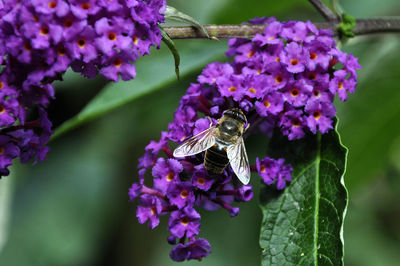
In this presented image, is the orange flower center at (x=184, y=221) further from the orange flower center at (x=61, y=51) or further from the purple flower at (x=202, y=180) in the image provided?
the orange flower center at (x=61, y=51)

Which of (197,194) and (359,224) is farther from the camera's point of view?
(359,224)

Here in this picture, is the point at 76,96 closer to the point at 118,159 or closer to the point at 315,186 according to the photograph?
the point at 118,159

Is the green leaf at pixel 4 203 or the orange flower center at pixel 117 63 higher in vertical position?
the orange flower center at pixel 117 63

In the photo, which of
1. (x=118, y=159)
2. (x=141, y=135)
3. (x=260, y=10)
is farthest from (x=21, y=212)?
(x=260, y=10)

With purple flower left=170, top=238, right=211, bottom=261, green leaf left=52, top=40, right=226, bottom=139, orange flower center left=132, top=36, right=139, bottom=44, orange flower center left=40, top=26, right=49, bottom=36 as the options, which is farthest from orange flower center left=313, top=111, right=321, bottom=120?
orange flower center left=40, top=26, right=49, bottom=36

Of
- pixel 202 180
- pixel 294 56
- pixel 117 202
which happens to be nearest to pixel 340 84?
pixel 294 56

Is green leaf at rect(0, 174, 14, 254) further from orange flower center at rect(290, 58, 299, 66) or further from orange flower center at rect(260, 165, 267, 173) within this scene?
orange flower center at rect(290, 58, 299, 66)

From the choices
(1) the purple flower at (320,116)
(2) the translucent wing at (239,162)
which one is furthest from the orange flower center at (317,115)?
(2) the translucent wing at (239,162)
